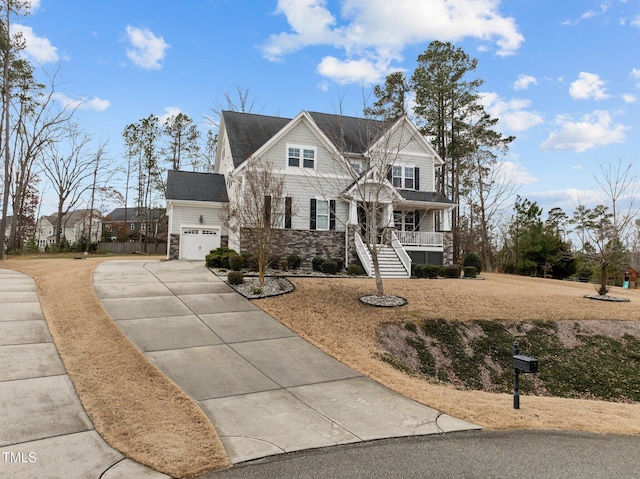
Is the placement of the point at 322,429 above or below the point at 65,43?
below

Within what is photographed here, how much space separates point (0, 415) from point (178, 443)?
→ 261 centimetres

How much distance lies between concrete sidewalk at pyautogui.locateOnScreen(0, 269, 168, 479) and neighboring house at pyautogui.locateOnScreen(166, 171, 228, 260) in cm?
1362

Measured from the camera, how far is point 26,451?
4.38 m

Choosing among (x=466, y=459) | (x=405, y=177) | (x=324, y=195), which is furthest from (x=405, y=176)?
(x=466, y=459)

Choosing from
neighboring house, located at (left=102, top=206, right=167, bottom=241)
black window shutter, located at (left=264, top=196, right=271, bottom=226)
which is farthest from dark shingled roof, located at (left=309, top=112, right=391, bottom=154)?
neighboring house, located at (left=102, top=206, right=167, bottom=241)

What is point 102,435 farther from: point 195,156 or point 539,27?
point 195,156

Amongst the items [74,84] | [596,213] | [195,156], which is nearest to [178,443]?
[74,84]

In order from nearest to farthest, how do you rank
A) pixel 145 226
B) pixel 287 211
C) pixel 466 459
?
1. pixel 466 459
2. pixel 287 211
3. pixel 145 226

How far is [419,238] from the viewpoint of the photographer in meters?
22.1

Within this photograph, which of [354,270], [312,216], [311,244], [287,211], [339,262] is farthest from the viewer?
[312,216]

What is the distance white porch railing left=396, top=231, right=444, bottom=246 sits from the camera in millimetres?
21875

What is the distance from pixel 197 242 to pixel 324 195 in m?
7.99

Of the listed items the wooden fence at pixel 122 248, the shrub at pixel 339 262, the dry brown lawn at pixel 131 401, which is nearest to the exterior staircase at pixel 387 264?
the shrub at pixel 339 262

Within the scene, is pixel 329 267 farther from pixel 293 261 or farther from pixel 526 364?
pixel 526 364
